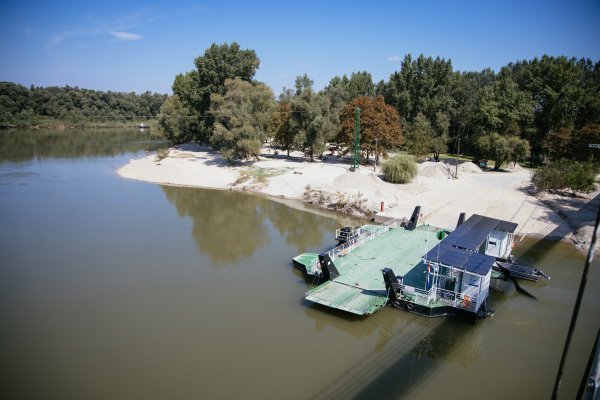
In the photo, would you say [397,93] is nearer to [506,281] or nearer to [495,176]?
[495,176]

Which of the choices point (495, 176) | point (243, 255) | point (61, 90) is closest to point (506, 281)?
point (243, 255)

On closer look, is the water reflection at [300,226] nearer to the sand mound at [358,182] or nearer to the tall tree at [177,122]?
the sand mound at [358,182]

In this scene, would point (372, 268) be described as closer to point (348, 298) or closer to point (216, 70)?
point (348, 298)

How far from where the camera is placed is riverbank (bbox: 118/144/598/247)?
3228cm

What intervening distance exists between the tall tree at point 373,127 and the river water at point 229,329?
27584 mm

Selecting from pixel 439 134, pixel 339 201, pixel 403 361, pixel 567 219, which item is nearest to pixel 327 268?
pixel 403 361

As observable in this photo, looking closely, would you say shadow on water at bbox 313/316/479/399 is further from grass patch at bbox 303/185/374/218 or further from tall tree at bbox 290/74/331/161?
tall tree at bbox 290/74/331/161

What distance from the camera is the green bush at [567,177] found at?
Answer: 119ft

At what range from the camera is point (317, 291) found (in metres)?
18.4

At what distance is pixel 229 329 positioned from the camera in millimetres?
16609

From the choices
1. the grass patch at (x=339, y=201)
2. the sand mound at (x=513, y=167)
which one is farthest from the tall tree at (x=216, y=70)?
the sand mound at (x=513, y=167)

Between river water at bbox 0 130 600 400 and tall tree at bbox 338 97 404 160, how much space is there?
27.6 meters

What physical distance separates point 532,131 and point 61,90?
149939mm

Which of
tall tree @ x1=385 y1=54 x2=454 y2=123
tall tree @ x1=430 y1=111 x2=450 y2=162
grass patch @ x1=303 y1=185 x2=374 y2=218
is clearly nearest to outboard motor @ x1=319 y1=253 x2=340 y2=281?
grass patch @ x1=303 y1=185 x2=374 y2=218
